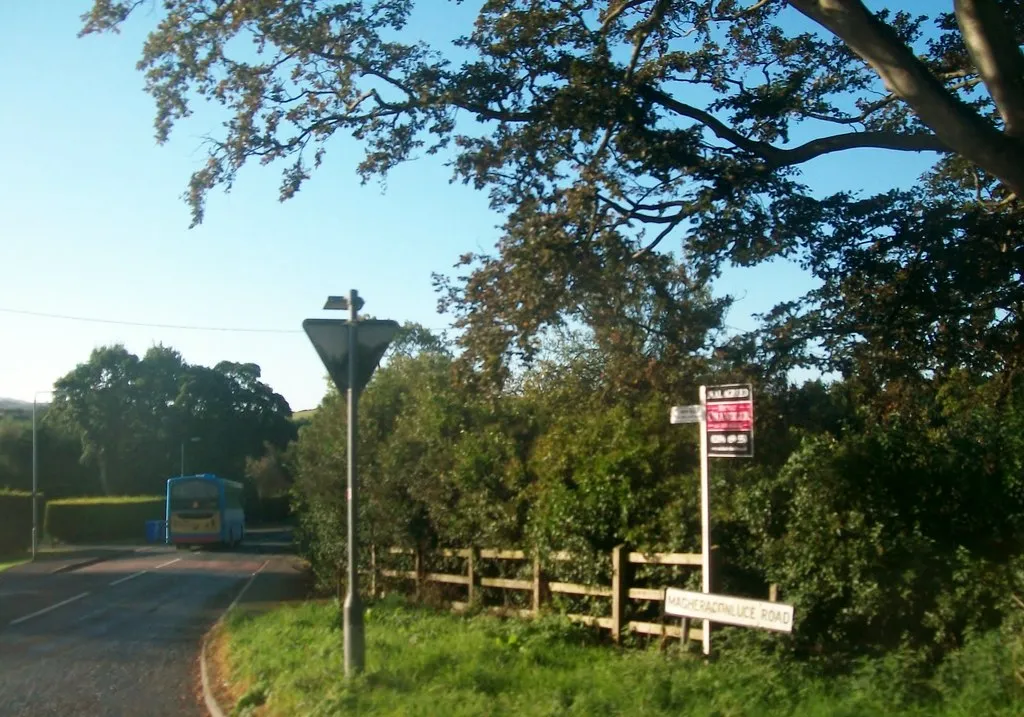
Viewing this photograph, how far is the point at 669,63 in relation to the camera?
13.1m

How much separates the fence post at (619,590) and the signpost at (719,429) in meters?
1.86

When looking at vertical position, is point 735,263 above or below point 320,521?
above

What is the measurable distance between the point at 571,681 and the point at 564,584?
385 cm

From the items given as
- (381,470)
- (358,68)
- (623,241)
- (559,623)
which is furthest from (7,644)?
(623,241)

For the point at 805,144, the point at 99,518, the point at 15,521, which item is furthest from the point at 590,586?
the point at 99,518

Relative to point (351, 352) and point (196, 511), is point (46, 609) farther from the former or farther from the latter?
point (196, 511)

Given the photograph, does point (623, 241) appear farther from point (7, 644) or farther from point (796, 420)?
point (7, 644)

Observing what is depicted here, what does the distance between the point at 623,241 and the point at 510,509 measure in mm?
4357

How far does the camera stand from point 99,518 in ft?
194

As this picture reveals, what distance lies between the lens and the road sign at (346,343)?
10398 mm

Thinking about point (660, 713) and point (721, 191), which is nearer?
point (660, 713)

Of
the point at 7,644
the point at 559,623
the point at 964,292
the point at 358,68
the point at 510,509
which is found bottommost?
the point at 7,644

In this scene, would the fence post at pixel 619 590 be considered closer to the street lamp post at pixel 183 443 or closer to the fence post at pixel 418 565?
the fence post at pixel 418 565

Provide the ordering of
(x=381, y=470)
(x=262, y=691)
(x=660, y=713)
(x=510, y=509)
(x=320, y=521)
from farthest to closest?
(x=320, y=521) → (x=381, y=470) → (x=510, y=509) → (x=262, y=691) → (x=660, y=713)
